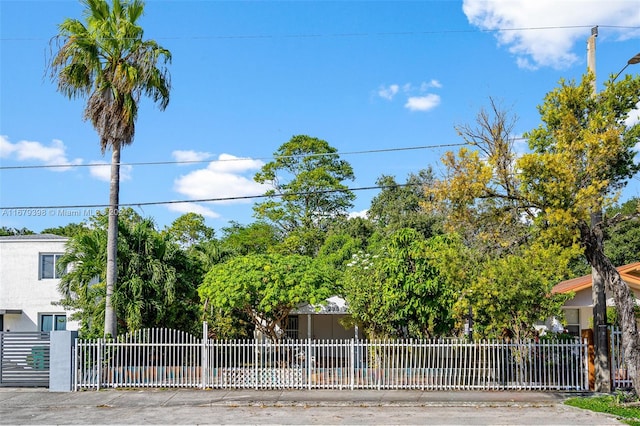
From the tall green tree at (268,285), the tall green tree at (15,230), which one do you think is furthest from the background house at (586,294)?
the tall green tree at (15,230)

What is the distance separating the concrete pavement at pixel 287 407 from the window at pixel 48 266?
11394mm

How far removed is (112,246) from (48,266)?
10761 millimetres

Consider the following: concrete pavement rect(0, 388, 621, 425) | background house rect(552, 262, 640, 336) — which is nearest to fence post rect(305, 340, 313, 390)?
concrete pavement rect(0, 388, 621, 425)

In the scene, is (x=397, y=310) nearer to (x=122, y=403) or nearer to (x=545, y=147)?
(x=545, y=147)

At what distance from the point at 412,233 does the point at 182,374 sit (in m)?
7.60

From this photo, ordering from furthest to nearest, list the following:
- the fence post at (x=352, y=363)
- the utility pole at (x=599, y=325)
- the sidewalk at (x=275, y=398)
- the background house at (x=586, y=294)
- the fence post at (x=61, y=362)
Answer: the background house at (x=586, y=294)
the fence post at (x=61, y=362)
the fence post at (x=352, y=363)
the utility pole at (x=599, y=325)
the sidewalk at (x=275, y=398)

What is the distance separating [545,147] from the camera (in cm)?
1706

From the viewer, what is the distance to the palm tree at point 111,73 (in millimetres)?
20656

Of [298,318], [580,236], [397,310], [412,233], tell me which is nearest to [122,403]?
[397,310]

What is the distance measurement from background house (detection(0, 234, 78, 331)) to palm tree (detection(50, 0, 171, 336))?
391 inches

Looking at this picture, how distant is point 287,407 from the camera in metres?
16.2

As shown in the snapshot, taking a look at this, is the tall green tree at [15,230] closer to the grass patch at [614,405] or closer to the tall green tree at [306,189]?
the tall green tree at [306,189]

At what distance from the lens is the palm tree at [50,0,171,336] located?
2066 centimetres

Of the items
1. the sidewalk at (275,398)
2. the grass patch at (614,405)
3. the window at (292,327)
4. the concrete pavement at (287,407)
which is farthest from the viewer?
the window at (292,327)
